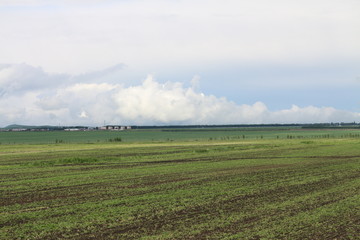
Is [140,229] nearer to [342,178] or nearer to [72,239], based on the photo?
[72,239]

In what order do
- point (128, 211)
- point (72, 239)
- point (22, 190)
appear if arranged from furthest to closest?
point (22, 190), point (128, 211), point (72, 239)

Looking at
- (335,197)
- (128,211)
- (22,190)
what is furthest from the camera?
(22,190)

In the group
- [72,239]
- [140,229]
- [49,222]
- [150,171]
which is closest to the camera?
[72,239]

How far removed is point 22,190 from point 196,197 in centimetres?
1144

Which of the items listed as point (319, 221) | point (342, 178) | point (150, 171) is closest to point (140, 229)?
point (319, 221)

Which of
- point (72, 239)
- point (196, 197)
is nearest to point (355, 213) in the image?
point (196, 197)

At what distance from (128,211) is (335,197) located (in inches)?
422

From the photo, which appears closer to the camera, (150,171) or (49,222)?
(49,222)

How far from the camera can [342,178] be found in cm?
3108

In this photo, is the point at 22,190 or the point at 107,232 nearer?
the point at 107,232

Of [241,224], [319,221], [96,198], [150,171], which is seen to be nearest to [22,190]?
[96,198]

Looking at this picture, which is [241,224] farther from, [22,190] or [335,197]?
[22,190]

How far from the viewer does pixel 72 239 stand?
615 inches

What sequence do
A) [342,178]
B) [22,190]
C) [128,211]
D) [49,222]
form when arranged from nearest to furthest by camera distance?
1. [49,222]
2. [128,211]
3. [22,190]
4. [342,178]
